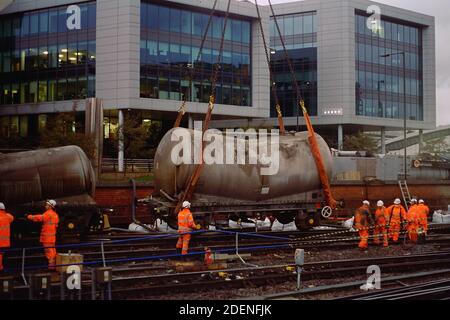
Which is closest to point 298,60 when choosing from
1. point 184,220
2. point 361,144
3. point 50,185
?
point 361,144

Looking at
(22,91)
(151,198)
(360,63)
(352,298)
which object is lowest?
(352,298)

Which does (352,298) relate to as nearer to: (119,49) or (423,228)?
(423,228)

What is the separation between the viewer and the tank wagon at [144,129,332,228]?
55.3ft

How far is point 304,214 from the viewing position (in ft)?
62.8

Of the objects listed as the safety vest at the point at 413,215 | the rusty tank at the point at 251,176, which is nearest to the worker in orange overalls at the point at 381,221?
the safety vest at the point at 413,215

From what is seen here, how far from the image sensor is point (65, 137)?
32.2 meters

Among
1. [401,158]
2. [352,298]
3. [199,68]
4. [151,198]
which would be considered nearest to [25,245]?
[151,198]

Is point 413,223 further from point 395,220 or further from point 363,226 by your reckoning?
point 363,226

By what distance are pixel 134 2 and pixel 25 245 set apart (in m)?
35.1

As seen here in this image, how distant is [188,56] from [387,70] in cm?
2905

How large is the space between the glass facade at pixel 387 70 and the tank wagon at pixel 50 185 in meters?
53.2

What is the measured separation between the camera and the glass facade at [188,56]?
4912cm

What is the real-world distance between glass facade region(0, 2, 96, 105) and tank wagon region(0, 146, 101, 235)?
109 ft

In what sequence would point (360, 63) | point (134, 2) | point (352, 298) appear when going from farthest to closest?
point (360, 63) → point (134, 2) → point (352, 298)
